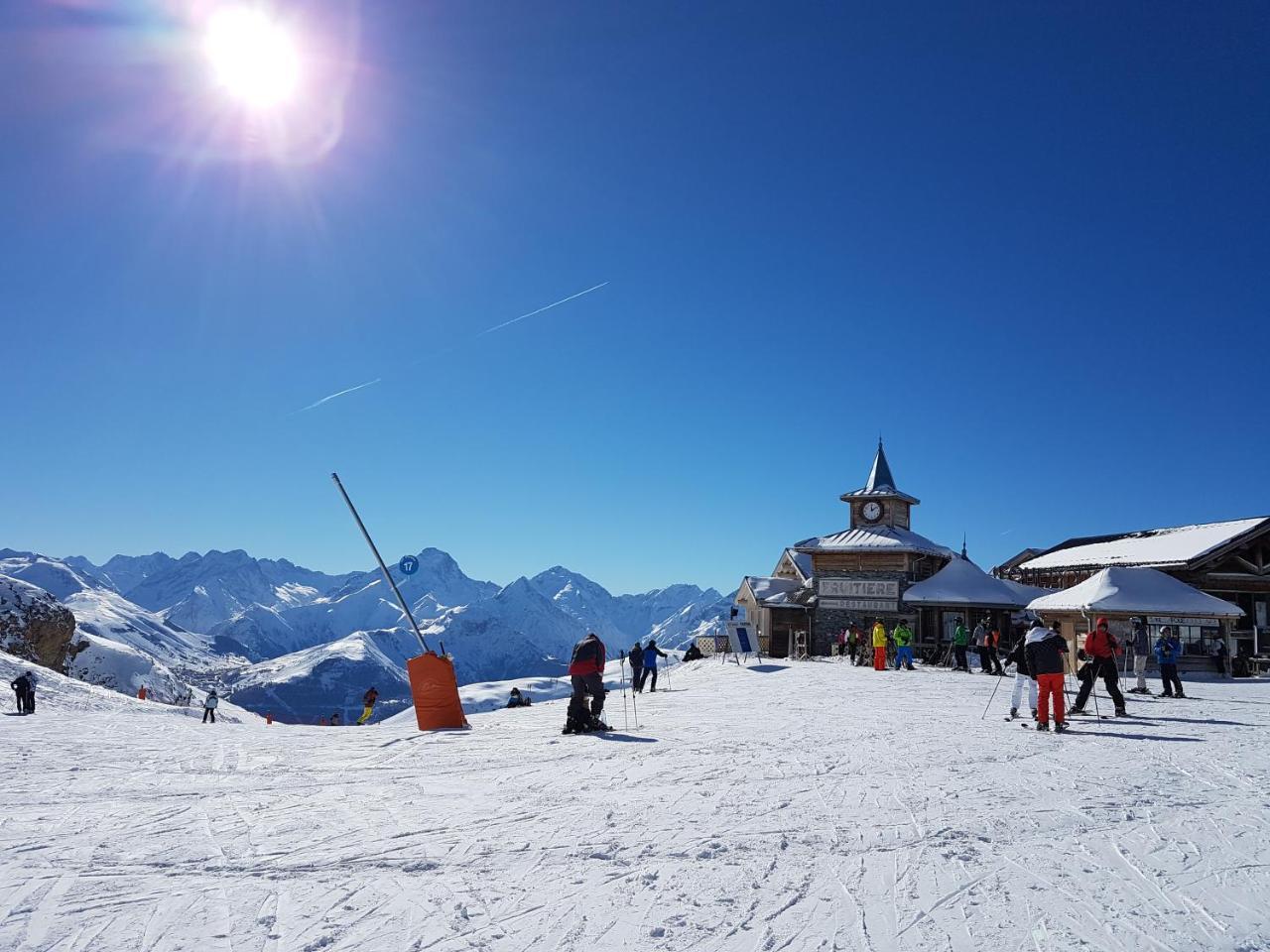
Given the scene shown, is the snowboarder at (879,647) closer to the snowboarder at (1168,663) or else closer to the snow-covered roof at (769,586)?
the snowboarder at (1168,663)

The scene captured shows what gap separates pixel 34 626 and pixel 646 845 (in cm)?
3777

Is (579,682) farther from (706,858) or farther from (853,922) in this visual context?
(853,922)

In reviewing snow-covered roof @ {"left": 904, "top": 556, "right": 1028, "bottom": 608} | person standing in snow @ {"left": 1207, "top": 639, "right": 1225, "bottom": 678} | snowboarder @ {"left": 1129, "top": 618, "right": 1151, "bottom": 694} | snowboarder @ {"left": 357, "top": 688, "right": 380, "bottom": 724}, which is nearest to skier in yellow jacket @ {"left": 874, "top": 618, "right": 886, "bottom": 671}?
snowboarder @ {"left": 1129, "top": 618, "right": 1151, "bottom": 694}

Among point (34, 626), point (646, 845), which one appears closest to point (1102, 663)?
point (646, 845)

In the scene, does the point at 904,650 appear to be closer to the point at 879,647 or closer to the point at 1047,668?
the point at 879,647

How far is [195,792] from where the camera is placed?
24.8 ft

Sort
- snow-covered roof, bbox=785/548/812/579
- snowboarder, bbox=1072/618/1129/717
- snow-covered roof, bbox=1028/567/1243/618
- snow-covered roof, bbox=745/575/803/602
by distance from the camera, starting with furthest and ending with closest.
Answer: snow-covered roof, bbox=785/548/812/579, snow-covered roof, bbox=745/575/803/602, snow-covered roof, bbox=1028/567/1243/618, snowboarder, bbox=1072/618/1129/717

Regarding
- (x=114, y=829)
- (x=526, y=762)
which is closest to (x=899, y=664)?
(x=526, y=762)

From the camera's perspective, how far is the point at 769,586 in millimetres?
45438

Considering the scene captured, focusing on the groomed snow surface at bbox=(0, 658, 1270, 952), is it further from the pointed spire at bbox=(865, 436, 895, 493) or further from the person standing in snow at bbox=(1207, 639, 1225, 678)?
the pointed spire at bbox=(865, 436, 895, 493)

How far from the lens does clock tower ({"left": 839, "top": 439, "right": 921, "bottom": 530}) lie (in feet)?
130

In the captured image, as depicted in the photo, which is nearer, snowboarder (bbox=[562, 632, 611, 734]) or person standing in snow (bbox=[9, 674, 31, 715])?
snowboarder (bbox=[562, 632, 611, 734])

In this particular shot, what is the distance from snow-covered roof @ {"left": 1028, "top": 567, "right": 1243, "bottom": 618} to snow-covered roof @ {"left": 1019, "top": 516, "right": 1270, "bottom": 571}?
4.93 meters

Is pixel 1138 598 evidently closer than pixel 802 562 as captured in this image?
Yes
